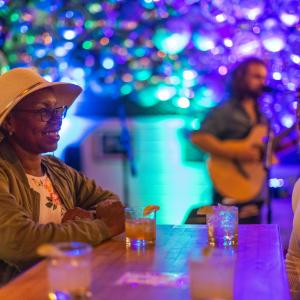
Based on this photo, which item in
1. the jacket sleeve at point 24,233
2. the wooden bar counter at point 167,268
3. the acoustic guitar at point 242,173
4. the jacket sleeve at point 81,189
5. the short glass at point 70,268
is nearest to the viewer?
the short glass at point 70,268

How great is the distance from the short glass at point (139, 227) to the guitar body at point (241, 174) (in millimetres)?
2359

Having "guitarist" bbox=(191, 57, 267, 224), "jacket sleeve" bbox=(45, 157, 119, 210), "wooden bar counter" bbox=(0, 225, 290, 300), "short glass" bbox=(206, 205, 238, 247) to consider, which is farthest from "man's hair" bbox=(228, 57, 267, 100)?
"short glass" bbox=(206, 205, 238, 247)

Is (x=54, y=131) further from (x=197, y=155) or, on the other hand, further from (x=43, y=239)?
(x=197, y=155)

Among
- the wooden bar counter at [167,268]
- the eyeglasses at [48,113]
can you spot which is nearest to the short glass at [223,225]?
the wooden bar counter at [167,268]

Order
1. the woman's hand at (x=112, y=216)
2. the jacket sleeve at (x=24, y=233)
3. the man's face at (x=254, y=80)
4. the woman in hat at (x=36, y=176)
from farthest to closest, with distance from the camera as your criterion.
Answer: the man's face at (x=254, y=80)
the woman's hand at (x=112, y=216)
the woman in hat at (x=36, y=176)
the jacket sleeve at (x=24, y=233)

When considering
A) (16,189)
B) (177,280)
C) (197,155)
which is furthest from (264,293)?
(197,155)

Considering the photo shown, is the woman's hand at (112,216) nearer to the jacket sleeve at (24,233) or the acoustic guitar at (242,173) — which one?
the jacket sleeve at (24,233)

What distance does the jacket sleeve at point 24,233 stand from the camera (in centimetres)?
172

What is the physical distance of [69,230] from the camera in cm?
179

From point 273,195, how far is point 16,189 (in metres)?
3.21

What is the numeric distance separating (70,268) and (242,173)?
3.17 meters

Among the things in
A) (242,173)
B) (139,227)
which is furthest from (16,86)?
(242,173)

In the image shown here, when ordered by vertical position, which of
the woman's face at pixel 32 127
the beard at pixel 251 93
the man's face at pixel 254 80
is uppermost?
the man's face at pixel 254 80

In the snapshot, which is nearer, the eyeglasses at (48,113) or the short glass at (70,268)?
the short glass at (70,268)
